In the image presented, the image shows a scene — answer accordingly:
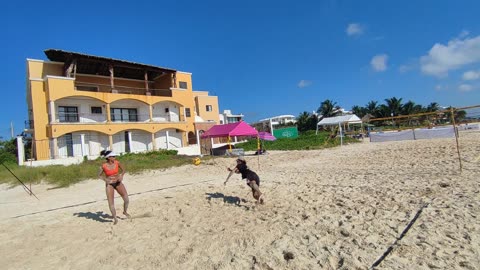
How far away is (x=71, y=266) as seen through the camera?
3.99 meters

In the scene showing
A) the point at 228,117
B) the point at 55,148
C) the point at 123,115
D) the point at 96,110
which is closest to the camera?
the point at 55,148

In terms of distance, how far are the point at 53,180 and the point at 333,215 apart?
43.4 feet

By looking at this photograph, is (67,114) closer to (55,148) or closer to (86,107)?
(86,107)

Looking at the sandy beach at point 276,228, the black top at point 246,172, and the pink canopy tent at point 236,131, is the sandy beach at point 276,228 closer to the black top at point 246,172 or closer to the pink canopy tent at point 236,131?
the black top at point 246,172

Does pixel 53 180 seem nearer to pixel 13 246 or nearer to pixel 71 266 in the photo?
pixel 13 246

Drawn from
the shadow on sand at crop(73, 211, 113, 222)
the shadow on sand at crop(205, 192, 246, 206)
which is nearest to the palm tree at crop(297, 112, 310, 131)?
the shadow on sand at crop(205, 192, 246, 206)

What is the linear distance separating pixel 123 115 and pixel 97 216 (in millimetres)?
21773

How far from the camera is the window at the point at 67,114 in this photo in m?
22.7

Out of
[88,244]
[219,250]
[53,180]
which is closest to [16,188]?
[53,180]

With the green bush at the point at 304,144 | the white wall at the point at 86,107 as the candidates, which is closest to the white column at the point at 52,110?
the white wall at the point at 86,107

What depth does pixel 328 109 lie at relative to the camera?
52219 millimetres

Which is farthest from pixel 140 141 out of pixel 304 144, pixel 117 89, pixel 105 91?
pixel 304 144

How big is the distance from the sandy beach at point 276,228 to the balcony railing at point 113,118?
1699 cm

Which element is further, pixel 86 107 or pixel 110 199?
pixel 86 107
